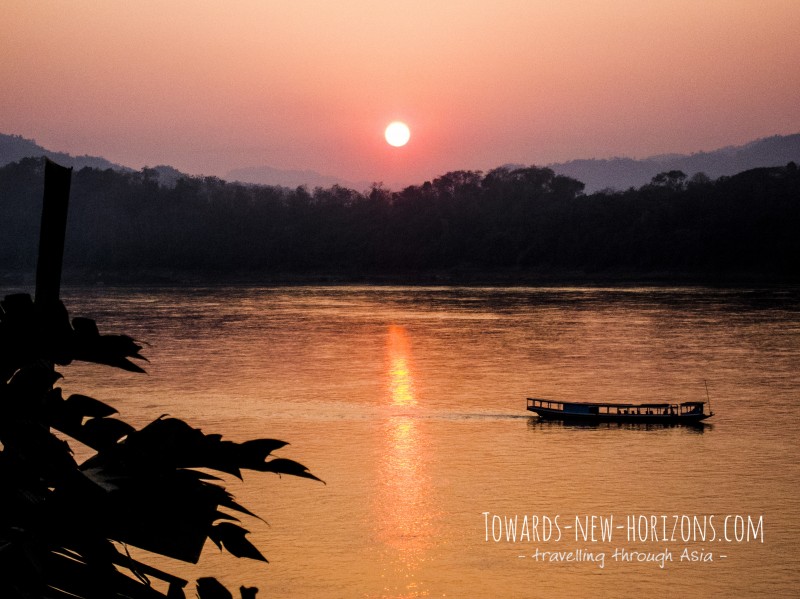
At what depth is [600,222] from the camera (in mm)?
179875

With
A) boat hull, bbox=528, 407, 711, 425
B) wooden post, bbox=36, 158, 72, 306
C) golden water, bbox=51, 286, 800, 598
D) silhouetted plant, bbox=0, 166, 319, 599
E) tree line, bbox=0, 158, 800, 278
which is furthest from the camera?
tree line, bbox=0, 158, 800, 278

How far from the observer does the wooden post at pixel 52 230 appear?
8.09ft

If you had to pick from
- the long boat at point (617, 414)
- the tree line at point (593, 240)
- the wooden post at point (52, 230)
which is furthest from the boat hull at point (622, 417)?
the tree line at point (593, 240)

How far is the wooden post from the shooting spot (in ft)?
8.09

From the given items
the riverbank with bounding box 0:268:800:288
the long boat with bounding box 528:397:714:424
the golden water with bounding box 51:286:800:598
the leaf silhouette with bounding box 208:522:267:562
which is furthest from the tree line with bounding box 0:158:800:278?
the leaf silhouette with bounding box 208:522:267:562

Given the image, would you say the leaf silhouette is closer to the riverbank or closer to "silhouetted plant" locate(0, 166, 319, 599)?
"silhouetted plant" locate(0, 166, 319, 599)

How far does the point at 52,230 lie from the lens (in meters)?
2.57

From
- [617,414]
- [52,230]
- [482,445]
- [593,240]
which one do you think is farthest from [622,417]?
[593,240]

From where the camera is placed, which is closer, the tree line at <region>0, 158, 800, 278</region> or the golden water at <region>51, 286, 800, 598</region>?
the golden water at <region>51, 286, 800, 598</region>

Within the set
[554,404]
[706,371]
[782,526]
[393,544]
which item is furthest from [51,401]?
[706,371]

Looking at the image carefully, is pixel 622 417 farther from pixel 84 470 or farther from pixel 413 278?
pixel 413 278

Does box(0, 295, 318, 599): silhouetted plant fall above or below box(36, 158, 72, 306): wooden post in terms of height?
below

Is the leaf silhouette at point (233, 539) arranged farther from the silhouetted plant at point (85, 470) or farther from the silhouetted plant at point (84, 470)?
the silhouetted plant at point (84, 470)

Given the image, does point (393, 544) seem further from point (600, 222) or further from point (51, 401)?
point (600, 222)
